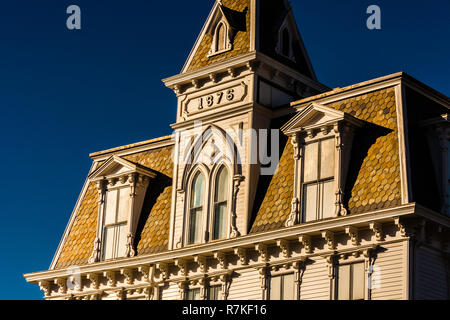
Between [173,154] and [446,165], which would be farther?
[173,154]

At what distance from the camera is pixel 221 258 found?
40.2 metres

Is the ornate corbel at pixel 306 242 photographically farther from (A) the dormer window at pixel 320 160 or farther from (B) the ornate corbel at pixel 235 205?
(B) the ornate corbel at pixel 235 205

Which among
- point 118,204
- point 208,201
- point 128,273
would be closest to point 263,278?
point 208,201

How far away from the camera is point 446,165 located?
3716 cm

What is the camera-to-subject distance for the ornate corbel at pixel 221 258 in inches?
1583

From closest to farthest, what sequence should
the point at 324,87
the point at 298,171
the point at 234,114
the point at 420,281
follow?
1. the point at 420,281
2. the point at 298,171
3. the point at 234,114
4. the point at 324,87

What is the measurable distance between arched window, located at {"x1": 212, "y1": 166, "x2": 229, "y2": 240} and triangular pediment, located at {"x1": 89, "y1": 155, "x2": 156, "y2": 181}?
3.88 meters

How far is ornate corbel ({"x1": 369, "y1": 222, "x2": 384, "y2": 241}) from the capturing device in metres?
35.9

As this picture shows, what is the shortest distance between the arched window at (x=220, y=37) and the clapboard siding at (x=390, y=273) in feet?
38.1

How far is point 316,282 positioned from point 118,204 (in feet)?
35.0

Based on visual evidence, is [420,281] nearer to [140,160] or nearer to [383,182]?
[383,182]
